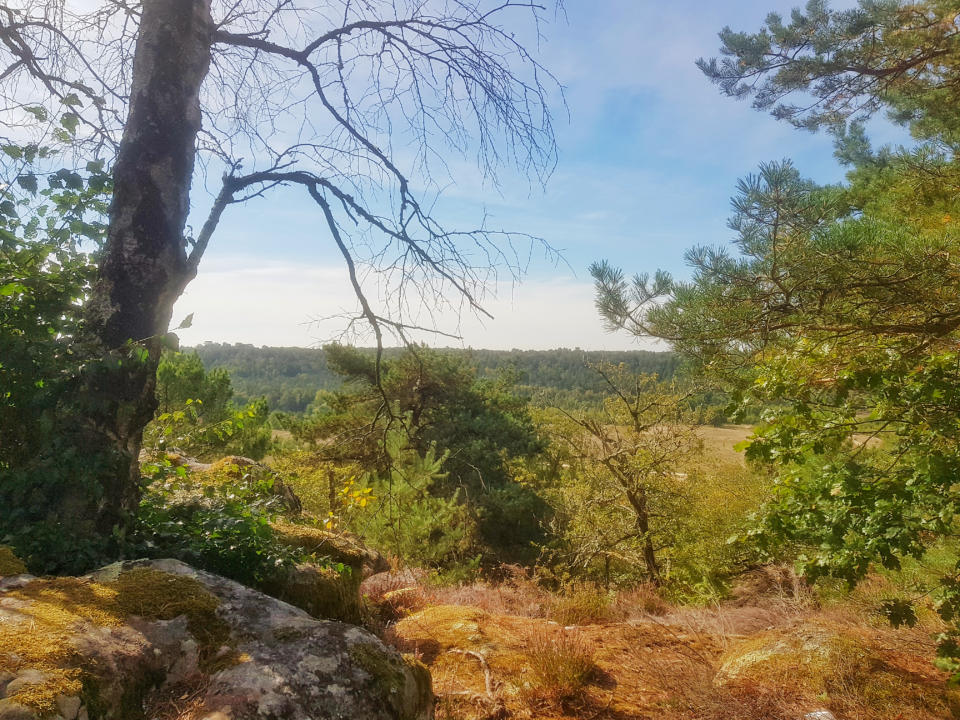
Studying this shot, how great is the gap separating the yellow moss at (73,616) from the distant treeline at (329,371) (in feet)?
5.18

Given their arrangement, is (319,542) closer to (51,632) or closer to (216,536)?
(216,536)

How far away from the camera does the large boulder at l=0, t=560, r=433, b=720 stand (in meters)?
1.77

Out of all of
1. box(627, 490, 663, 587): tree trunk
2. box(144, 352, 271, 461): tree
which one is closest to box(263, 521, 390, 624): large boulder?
box(627, 490, 663, 587): tree trunk

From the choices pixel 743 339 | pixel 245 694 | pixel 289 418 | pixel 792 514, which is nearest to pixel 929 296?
pixel 743 339

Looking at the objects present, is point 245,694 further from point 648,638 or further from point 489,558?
point 489,558

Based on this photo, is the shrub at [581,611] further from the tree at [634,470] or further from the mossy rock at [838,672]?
the tree at [634,470]

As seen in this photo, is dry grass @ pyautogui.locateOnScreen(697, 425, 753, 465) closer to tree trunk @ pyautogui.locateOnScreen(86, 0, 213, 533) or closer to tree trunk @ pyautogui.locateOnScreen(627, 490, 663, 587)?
tree trunk @ pyautogui.locateOnScreen(627, 490, 663, 587)

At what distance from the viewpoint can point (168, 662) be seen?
2080 millimetres

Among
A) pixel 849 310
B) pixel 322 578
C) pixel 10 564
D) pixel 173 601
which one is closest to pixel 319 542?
pixel 322 578

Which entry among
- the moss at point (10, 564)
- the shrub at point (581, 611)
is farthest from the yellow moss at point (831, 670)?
the moss at point (10, 564)

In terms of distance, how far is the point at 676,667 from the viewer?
174 inches

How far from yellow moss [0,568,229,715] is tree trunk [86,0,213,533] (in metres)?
0.67

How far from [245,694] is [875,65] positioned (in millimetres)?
8242

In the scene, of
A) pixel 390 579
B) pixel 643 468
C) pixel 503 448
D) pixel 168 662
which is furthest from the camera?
pixel 503 448
